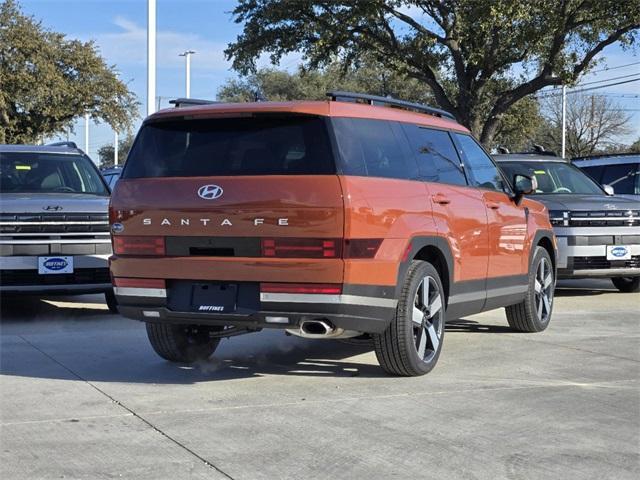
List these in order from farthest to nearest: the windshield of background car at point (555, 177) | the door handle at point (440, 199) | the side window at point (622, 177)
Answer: the side window at point (622, 177) < the windshield of background car at point (555, 177) < the door handle at point (440, 199)

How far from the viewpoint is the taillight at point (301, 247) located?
571 centimetres

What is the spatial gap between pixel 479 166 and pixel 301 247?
2756 mm

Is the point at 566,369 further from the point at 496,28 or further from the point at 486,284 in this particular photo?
the point at 496,28

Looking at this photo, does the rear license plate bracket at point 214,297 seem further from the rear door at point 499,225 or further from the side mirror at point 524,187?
the side mirror at point 524,187

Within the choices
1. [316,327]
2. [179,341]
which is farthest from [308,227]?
[179,341]

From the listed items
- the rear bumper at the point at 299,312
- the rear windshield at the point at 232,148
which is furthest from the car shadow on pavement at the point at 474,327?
the rear windshield at the point at 232,148

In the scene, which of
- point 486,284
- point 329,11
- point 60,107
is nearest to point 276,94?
point 60,107

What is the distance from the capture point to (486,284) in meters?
7.55

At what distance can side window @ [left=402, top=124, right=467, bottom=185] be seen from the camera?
22.5 feet

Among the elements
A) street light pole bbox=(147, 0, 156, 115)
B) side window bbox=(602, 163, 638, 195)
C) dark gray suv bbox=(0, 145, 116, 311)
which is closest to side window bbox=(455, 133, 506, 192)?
dark gray suv bbox=(0, 145, 116, 311)

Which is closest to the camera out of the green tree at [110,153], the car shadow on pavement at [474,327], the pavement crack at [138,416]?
the pavement crack at [138,416]

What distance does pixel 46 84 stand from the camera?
35.0 metres

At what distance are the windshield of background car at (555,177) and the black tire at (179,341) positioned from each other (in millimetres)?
6529

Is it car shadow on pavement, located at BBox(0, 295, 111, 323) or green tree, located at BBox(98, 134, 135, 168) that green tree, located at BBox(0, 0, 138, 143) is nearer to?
car shadow on pavement, located at BBox(0, 295, 111, 323)
